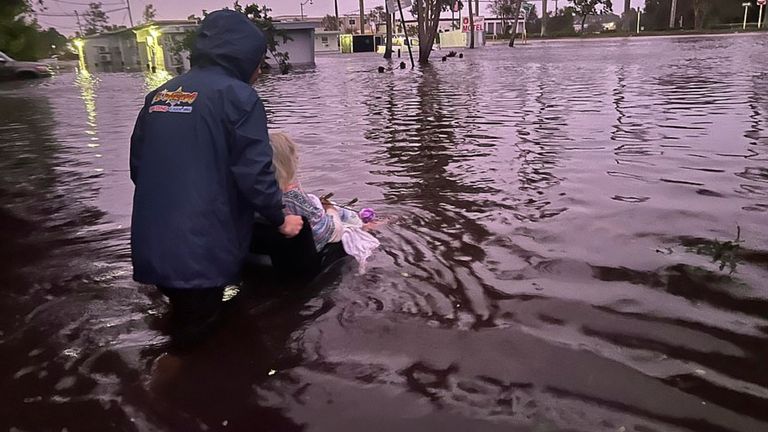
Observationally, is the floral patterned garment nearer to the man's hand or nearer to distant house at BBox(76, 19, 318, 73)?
the man's hand

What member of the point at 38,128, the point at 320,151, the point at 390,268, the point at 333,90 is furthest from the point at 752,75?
the point at 38,128

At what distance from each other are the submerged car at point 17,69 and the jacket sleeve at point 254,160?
32.2 m

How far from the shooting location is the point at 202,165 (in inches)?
118

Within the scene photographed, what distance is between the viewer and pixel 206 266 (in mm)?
3055

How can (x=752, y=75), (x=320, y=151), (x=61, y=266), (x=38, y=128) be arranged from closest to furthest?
1. (x=61, y=266)
2. (x=320, y=151)
3. (x=38, y=128)
4. (x=752, y=75)

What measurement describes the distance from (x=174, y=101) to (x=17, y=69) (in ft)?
107

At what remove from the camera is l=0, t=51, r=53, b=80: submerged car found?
3011cm

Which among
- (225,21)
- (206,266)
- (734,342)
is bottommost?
(734,342)

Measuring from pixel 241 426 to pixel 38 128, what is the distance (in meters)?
11.8

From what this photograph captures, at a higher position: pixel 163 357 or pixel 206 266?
pixel 206 266

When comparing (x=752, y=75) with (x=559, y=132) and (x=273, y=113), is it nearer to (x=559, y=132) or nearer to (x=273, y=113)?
(x=559, y=132)

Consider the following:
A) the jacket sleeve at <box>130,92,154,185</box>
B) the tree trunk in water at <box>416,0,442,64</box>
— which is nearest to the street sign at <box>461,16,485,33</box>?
the tree trunk in water at <box>416,0,442,64</box>

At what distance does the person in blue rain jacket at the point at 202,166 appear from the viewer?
9.81 ft

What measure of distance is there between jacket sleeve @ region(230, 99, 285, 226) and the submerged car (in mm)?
32213
